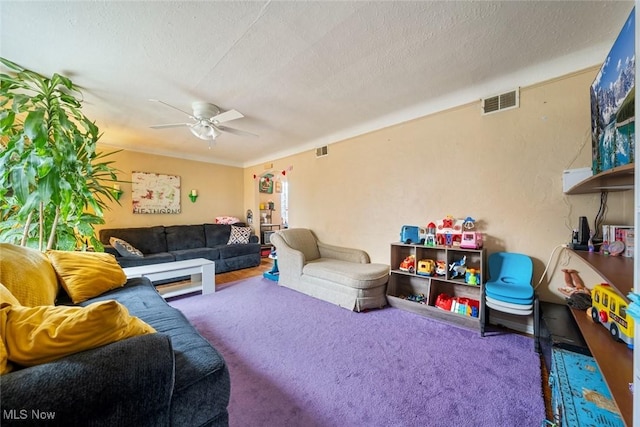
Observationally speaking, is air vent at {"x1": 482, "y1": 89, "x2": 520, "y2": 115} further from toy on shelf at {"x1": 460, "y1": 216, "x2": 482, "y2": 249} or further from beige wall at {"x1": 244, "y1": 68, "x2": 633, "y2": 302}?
toy on shelf at {"x1": 460, "y1": 216, "x2": 482, "y2": 249}

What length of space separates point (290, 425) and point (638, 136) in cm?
183

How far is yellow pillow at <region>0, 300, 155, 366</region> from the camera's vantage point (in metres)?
0.75

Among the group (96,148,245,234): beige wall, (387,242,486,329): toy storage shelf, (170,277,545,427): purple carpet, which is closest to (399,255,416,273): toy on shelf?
(387,242,486,329): toy storage shelf

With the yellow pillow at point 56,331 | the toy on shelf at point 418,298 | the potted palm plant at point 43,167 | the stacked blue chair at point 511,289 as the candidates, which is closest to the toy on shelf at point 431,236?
the stacked blue chair at point 511,289

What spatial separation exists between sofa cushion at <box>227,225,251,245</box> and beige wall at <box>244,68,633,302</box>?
90.3 inches

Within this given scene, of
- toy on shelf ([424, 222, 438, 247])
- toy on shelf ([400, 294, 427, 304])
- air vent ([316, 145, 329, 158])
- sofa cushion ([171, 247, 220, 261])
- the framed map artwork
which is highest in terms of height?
air vent ([316, 145, 329, 158])

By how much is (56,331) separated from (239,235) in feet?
13.9

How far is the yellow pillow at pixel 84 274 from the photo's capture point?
66.5 inches

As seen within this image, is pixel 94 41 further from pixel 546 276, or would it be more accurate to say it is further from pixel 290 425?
pixel 546 276

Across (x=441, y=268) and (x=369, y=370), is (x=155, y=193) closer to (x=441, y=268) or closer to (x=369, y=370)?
(x=369, y=370)

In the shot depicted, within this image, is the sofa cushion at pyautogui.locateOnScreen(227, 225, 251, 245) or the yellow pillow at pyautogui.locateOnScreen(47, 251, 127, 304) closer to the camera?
the yellow pillow at pyautogui.locateOnScreen(47, 251, 127, 304)

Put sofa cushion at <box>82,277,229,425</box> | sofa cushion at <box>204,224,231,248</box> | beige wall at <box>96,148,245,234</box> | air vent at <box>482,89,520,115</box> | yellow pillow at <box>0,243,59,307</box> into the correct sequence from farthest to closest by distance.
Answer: sofa cushion at <box>204,224,231,248</box>, beige wall at <box>96,148,245,234</box>, air vent at <box>482,89,520,115</box>, yellow pillow at <box>0,243,59,307</box>, sofa cushion at <box>82,277,229,425</box>

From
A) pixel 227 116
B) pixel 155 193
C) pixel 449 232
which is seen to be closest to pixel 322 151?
pixel 227 116

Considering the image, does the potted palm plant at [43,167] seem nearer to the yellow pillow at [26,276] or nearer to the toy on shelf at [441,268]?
the yellow pillow at [26,276]
